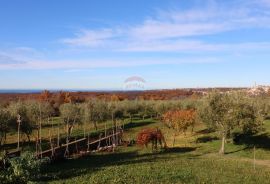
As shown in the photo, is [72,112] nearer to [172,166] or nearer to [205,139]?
[205,139]

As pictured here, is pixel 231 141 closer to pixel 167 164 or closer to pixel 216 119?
pixel 216 119

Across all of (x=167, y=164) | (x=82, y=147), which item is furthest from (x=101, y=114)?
(x=167, y=164)

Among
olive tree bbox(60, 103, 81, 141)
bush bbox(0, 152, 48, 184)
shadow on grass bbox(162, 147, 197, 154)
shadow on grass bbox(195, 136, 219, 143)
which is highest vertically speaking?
bush bbox(0, 152, 48, 184)

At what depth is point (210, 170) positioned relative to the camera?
4116 cm

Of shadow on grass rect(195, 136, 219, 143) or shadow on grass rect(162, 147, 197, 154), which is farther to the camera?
shadow on grass rect(195, 136, 219, 143)

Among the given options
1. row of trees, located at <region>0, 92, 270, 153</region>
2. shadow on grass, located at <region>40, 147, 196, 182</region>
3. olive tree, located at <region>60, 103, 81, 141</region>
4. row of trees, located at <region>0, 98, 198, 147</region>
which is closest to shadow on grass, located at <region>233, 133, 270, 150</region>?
row of trees, located at <region>0, 92, 270, 153</region>

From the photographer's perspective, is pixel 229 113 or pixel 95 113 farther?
pixel 95 113

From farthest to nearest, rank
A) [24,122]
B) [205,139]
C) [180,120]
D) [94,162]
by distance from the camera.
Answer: [180,120]
[205,139]
[24,122]
[94,162]

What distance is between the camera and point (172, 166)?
141ft

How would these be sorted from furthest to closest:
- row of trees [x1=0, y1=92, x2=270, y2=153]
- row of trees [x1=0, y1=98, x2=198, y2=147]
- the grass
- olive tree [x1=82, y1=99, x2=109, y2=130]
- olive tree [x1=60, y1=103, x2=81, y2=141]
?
olive tree [x1=82, y1=99, x2=109, y2=130] < olive tree [x1=60, y1=103, x2=81, y2=141] < row of trees [x1=0, y1=98, x2=198, y2=147] < row of trees [x1=0, y1=92, x2=270, y2=153] < the grass

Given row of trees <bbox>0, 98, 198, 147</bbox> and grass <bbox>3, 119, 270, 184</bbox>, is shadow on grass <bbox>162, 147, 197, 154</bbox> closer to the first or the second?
grass <bbox>3, 119, 270, 184</bbox>

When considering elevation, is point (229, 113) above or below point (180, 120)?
above

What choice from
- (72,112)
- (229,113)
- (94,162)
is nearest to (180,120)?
(229,113)

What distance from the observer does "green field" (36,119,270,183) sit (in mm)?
36031
